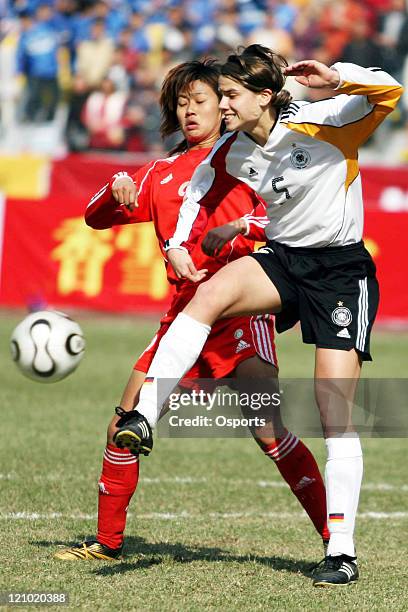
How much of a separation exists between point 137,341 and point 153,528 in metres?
7.74

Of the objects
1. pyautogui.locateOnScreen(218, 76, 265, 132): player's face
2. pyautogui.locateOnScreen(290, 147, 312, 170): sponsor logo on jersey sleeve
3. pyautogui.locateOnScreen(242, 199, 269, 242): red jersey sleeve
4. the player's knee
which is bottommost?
the player's knee

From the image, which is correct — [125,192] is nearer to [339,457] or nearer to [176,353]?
[176,353]

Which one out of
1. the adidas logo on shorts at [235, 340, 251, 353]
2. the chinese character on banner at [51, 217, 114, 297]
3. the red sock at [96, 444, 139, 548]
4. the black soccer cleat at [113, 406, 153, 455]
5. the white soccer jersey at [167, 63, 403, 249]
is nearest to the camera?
the black soccer cleat at [113, 406, 153, 455]

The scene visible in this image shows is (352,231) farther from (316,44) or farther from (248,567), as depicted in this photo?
(316,44)

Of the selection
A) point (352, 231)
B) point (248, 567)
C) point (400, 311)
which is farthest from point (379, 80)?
point (400, 311)

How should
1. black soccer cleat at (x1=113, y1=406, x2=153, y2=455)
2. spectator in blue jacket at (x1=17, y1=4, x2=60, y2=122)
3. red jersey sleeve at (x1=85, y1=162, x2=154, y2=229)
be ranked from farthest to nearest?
spectator in blue jacket at (x1=17, y1=4, x2=60, y2=122), red jersey sleeve at (x1=85, y1=162, x2=154, y2=229), black soccer cleat at (x1=113, y1=406, x2=153, y2=455)

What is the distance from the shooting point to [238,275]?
4824mm

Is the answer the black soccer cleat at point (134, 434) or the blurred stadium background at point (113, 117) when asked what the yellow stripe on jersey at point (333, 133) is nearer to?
the black soccer cleat at point (134, 434)

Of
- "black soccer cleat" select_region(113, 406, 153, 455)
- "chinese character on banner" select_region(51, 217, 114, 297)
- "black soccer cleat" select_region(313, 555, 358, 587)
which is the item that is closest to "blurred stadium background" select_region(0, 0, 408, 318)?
"chinese character on banner" select_region(51, 217, 114, 297)

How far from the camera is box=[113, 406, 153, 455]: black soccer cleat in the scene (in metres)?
4.39

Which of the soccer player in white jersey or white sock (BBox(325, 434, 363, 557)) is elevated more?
the soccer player in white jersey

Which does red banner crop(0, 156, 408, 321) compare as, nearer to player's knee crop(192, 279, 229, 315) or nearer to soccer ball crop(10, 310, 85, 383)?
soccer ball crop(10, 310, 85, 383)

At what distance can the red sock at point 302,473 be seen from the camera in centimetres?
541

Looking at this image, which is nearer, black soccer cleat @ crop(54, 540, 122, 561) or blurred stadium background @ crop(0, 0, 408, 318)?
black soccer cleat @ crop(54, 540, 122, 561)
